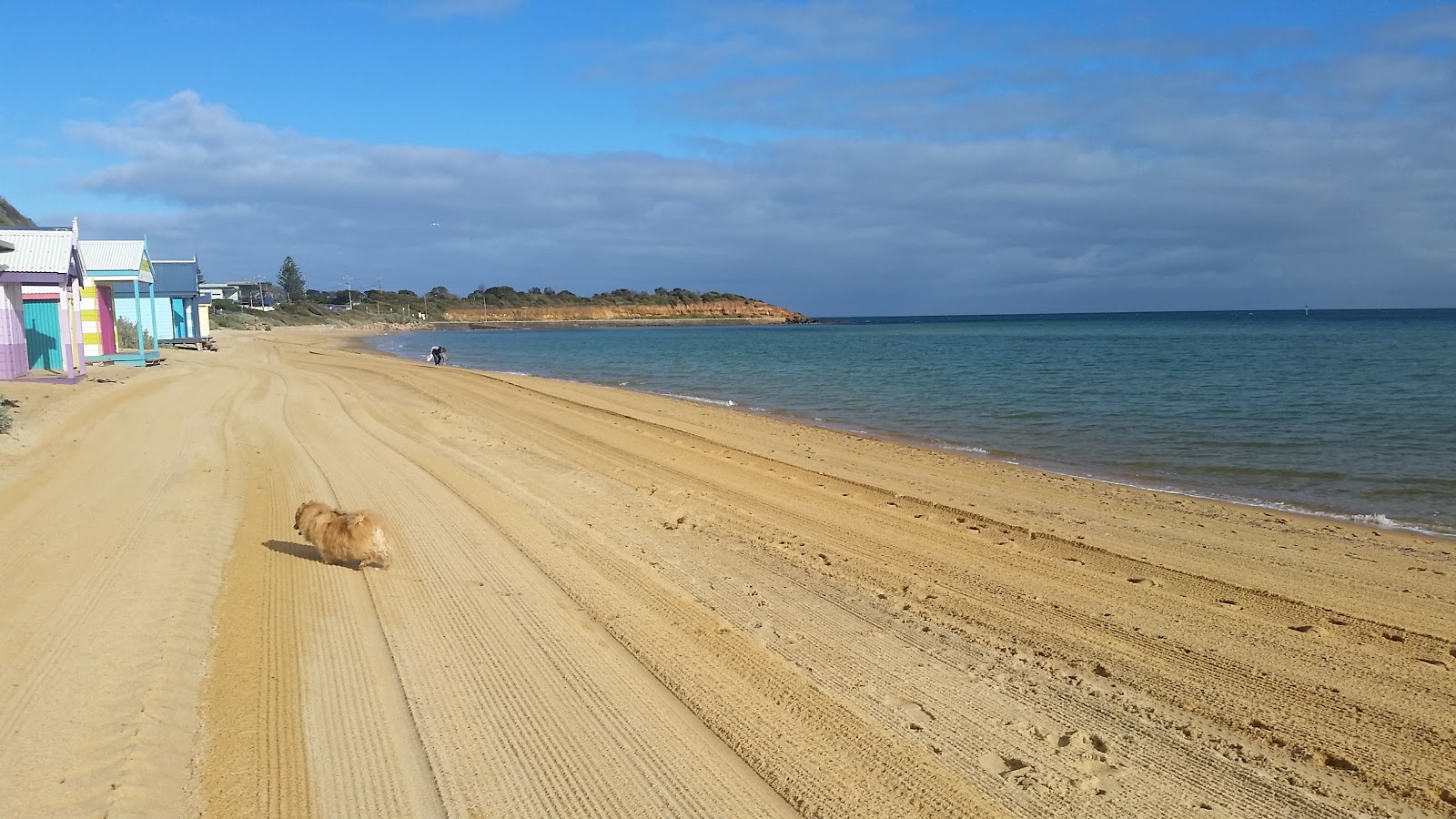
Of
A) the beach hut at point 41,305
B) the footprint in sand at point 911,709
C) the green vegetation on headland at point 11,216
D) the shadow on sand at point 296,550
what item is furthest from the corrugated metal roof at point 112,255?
the green vegetation on headland at point 11,216

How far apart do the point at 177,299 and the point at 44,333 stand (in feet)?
67.7

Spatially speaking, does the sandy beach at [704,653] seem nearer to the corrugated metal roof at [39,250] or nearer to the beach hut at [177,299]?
the corrugated metal roof at [39,250]

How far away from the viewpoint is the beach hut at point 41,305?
63.2 feet

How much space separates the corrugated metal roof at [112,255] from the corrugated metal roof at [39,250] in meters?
6.63

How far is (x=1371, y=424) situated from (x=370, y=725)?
62.5ft

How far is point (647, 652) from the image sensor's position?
18.0ft

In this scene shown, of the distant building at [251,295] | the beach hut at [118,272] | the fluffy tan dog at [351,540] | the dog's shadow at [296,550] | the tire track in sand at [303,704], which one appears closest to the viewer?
the tire track in sand at [303,704]

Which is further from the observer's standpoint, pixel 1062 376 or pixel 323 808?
pixel 1062 376

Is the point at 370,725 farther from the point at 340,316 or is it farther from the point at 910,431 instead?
the point at 340,316

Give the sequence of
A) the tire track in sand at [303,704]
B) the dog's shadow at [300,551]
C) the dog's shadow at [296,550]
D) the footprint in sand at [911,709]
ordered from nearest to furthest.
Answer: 1. the tire track in sand at [303,704]
2. the footprint in sand at [911,709]
3. the dog's shadow at [300,551]
4. the dog's shadow at [296,550]

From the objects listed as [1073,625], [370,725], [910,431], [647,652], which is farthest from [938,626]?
[910,431]

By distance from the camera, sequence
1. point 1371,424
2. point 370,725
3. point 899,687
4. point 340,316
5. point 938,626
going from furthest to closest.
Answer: point 340,316 → point 1371,424 → point 938,626 → point 899,687 → point 370,725

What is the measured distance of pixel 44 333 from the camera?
2217 centimetres

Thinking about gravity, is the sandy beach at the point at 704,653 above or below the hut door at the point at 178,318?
below
